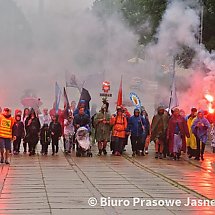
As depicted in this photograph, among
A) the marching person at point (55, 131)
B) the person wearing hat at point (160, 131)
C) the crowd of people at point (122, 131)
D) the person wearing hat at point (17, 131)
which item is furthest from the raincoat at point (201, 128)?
the person wearing hat at point (17, 131)

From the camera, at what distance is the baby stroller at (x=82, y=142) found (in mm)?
17781

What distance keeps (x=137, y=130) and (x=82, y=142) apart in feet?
5.80

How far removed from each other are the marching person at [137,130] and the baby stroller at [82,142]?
1.40 meters

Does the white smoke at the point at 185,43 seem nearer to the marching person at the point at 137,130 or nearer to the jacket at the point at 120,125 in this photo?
the marching person at the point at 137,130

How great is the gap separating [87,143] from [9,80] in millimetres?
10598

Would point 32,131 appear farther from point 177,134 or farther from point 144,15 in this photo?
point 144,15

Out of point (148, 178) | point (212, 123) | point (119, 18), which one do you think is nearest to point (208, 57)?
point (212, 123)

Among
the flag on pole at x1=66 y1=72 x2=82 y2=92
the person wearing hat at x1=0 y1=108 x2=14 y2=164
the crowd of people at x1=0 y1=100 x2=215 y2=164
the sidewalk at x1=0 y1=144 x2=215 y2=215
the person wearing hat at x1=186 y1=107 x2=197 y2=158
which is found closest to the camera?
the sidewalk at x1=0 y1=144 x2=215 y2=215

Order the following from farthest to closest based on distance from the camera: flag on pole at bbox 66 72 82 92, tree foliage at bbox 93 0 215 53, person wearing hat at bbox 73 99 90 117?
tree foliage at bbox 93 0 215 53
flag on pole at bbox 66 72 82 92
person wearing hat at bbox 73 99 90 117

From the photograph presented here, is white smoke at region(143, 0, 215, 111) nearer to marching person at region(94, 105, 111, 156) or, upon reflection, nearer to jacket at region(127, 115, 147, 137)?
jacket at region(127, 115, 147, 137)

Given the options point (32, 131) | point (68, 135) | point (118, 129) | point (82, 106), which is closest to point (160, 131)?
point (118, 129)

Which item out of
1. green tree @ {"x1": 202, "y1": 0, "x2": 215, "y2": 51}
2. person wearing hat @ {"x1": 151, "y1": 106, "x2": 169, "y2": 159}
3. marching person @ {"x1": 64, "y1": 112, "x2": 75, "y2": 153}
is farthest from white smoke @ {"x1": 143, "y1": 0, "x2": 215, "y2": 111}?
marching person @ {"x1": 64, "y1": 112, "x2": 75, "y2": 153}

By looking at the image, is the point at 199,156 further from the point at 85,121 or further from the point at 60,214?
the point at 60,214

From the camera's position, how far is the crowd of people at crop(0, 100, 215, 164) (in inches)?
691
